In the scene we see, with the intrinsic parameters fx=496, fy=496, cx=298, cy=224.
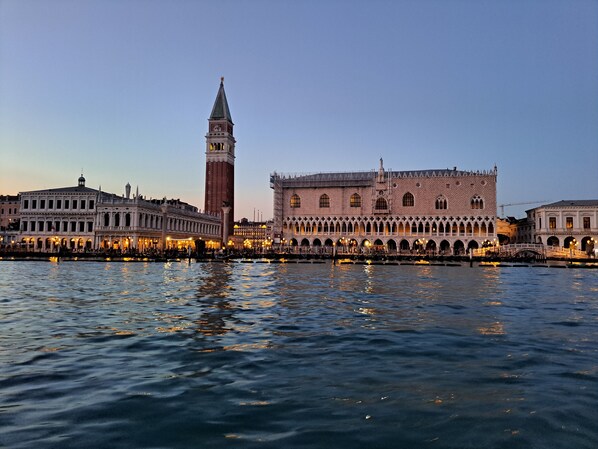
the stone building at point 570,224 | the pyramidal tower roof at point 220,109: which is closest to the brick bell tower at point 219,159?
the pyramidal tower roof at point 220,109

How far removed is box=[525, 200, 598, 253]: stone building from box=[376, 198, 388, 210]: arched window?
27.2m

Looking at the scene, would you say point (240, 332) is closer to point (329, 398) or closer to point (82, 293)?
point (329, 398)

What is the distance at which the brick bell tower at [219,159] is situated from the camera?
110 m

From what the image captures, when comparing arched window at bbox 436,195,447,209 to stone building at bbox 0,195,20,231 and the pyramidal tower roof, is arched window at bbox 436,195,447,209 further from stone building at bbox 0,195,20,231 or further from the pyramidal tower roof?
stone building at bbox 0,195,20,231

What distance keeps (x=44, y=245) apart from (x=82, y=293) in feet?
238

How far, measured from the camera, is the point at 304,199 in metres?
90.6

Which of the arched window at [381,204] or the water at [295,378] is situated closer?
the water at [295,378]

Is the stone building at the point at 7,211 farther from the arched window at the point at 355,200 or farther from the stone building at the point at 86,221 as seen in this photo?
the arched window at the point at 355,200

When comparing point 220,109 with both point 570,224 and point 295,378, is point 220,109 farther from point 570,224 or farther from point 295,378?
point 295,378

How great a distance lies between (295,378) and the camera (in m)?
8.25

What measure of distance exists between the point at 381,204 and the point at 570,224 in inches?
1257

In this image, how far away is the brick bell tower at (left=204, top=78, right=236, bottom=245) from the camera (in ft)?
361

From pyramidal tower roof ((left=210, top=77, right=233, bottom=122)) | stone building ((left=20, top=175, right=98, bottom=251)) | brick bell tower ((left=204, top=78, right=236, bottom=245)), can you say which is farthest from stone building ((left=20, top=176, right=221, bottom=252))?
pyramidal tower roof ((left=210, top=77, right=233, bottom=122))

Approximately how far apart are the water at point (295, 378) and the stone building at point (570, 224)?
7648 cm
